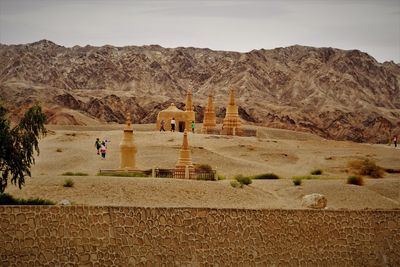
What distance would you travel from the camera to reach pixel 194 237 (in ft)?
54.9

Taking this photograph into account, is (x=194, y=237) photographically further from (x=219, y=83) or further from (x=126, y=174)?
(x=219, y=83)

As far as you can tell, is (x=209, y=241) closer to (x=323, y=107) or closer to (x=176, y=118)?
(x=176, y=118)

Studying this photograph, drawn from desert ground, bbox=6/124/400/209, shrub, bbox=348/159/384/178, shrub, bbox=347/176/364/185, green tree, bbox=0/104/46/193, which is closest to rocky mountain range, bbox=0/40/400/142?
desert ground, bbox=6/124/400/209

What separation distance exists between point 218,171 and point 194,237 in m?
24.6

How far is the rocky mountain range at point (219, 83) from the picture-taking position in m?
99.5

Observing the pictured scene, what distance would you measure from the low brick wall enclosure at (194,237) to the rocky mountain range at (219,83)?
2875 inches

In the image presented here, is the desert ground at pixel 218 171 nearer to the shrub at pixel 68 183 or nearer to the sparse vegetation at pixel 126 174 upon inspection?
the shrub at pixel 68 183

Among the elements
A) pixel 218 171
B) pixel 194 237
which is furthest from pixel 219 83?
pixel 194 237

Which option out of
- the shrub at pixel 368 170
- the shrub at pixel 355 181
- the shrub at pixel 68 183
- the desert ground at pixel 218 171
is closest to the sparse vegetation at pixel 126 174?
the desert ground at pixel 218 171

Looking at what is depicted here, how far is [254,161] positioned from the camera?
4862 centimetres

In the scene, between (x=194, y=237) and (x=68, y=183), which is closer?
(x=194, y=237)

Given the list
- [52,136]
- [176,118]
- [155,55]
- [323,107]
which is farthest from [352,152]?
[155,55]

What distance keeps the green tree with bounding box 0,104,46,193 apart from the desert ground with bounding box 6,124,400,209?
10.3 feet

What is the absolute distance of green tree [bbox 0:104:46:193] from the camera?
2191cm
